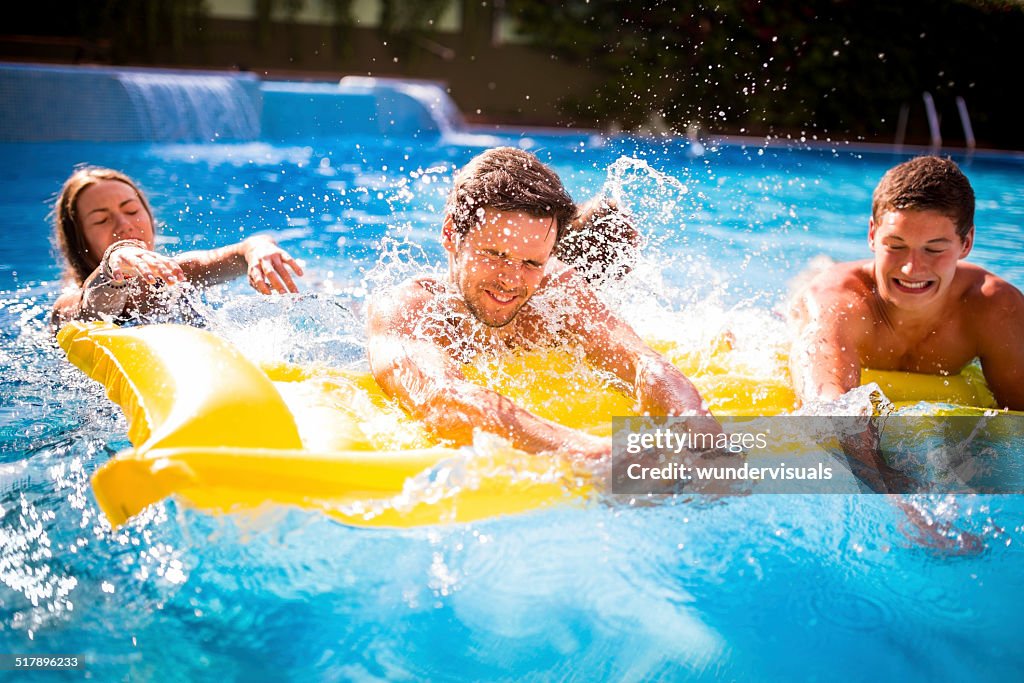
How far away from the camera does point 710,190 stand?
24.4 feet

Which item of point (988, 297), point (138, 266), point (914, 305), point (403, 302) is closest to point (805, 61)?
point (988, 297)

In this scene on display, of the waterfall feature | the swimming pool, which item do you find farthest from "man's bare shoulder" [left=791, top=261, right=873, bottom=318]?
the waterfall feature

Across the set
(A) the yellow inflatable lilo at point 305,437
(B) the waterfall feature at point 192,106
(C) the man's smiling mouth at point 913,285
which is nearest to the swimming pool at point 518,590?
(A) the yellow inflatable lilo at point 305,437

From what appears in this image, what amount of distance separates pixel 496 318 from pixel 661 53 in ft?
32.8

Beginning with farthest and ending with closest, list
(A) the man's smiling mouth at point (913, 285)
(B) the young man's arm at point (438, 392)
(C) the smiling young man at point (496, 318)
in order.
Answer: (A) the man's smiling mouth at point (913, 285) < (C) the smiling young man at point (496, 318) < (B) the young man's arm at point (438, 392)

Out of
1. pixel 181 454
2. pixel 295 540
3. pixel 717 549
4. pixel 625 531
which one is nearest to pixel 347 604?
pixel 295 540

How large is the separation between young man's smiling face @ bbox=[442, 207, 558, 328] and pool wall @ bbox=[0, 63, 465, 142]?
6392 millimetres

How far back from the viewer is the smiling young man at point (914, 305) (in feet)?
8.99

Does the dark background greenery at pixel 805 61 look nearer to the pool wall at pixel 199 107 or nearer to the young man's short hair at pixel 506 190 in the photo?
the pool wall at pixel 199 107

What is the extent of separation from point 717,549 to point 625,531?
203mm

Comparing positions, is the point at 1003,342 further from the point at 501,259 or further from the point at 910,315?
the point at 501,259

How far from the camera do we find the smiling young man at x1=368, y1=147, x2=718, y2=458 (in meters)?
2.20

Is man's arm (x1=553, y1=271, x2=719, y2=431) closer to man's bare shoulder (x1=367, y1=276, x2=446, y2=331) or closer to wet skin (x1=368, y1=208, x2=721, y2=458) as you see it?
wet skin (x1=368, y1=208, x2=721, y2=458)

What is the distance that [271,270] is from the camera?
2.59 m
